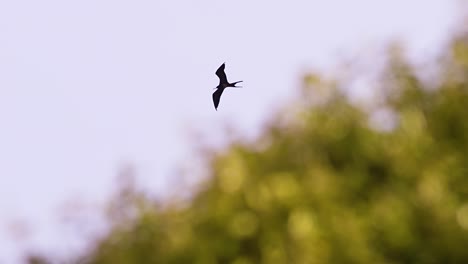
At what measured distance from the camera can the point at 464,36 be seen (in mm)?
14516

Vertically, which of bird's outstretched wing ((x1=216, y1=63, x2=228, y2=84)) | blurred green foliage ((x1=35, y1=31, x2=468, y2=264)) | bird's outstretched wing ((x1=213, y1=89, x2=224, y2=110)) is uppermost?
bird's outstretched wing ((x1=213, y1=89, x2=224, y2=110))

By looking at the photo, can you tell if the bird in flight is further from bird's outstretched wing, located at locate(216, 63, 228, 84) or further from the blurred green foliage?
the blurred green foliage

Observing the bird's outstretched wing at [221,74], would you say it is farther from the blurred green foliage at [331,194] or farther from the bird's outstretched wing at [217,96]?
the blurred green foliage at [331,194]

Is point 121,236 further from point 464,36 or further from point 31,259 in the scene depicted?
point 464,36

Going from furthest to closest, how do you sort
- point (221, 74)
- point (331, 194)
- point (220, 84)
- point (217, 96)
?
point (217, 96), point (220, 84), point (221, 74), point (331, 194)

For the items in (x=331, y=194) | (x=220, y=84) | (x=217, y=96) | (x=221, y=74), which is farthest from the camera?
(x=217, y=96)

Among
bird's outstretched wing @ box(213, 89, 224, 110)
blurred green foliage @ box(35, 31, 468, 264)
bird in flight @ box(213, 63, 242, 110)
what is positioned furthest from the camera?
bird's outstretched wing @ box(213, 89, 224, 110)

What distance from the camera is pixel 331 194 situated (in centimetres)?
1153

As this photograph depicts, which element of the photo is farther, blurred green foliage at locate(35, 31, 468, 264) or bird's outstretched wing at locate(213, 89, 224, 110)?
bird's outstretched wing at locate(213, 89, 224, 110)

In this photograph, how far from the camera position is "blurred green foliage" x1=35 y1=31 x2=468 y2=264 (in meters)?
11.2

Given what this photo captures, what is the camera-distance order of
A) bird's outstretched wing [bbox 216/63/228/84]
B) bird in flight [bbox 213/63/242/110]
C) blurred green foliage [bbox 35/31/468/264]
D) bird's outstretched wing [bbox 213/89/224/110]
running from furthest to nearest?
bird's outstretched wing [bbox 213/89/224/110], bird in flight [bbox 213/63/242/110], bird's outstretched wing [bbox 216/63/228/84], blurred green foliage [bbox 35/31/468/264]

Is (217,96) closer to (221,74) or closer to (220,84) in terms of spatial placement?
(220,84)

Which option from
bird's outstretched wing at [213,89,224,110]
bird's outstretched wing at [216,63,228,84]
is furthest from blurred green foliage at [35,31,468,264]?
bird's outstretched wing at [213,89,224,110]

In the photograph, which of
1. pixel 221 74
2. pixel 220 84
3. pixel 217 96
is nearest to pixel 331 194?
pixel 221 74
